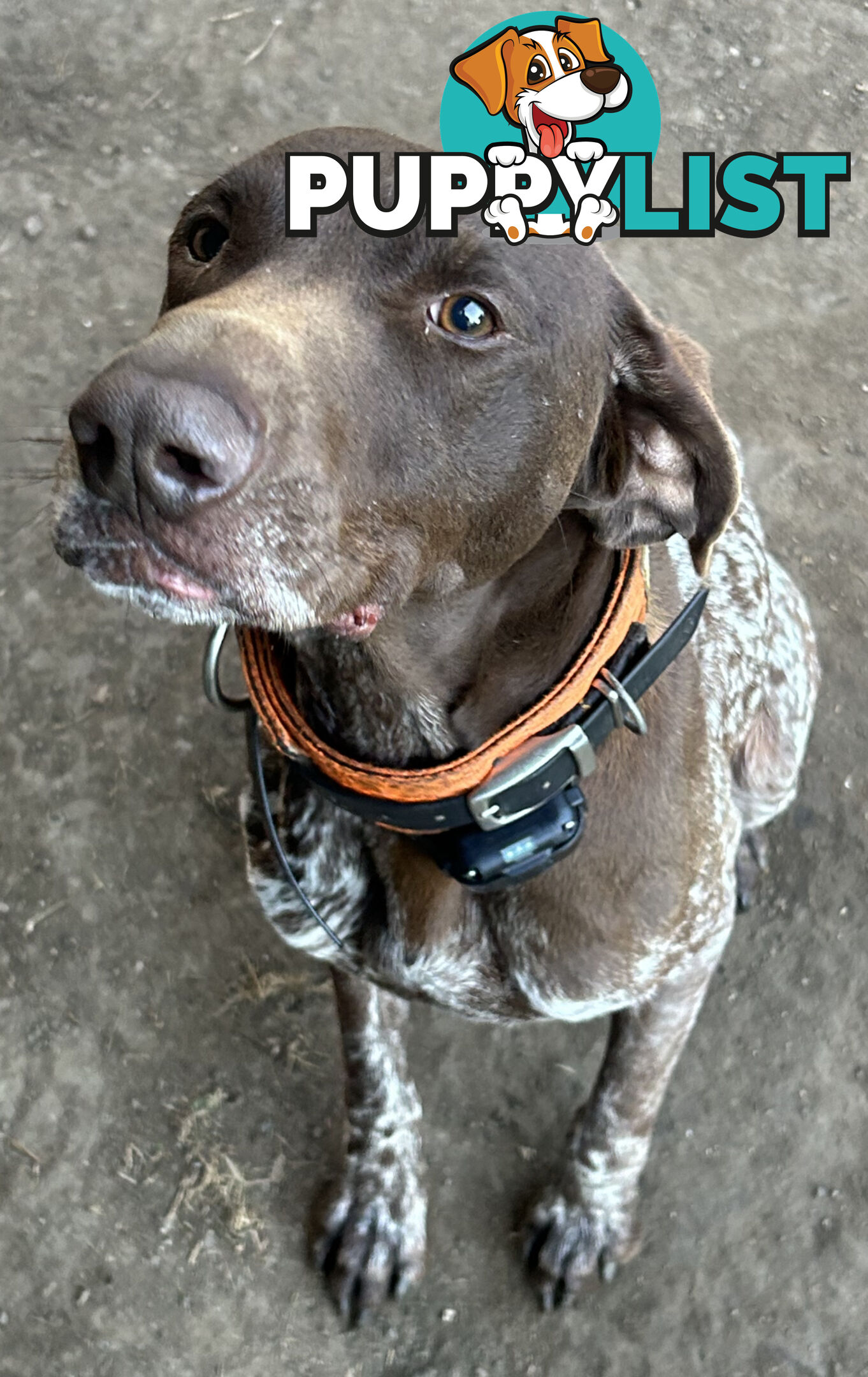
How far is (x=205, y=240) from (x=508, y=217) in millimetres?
572

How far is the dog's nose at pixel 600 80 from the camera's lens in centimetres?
279

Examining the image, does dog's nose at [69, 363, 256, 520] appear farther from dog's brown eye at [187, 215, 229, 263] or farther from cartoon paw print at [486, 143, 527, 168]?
cartoon paw print at [486, 143, 527, 168]

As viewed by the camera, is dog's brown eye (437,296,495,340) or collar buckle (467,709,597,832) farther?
collar buckle (467,709,597,832)

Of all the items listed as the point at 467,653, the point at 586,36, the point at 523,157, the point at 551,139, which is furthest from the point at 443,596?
the point at 586,36

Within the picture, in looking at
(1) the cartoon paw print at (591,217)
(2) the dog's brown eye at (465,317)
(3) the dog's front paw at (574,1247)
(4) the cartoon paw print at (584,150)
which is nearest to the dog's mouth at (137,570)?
(2) the dog's brown eye at (465,317)

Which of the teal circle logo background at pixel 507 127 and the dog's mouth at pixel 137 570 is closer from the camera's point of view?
the dog's mouth at pixel 137 570

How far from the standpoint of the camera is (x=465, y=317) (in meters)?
1.93

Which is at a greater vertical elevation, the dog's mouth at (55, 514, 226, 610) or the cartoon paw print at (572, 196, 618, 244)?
the cartoon paw print at (572, 196, 618, 244)

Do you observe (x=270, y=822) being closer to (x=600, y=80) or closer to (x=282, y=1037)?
(x=282, y=1037)

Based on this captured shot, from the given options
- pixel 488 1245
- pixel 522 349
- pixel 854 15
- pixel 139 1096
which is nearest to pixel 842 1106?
pixel 488 1245

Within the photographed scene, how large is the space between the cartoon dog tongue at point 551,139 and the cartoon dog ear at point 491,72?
21 cm

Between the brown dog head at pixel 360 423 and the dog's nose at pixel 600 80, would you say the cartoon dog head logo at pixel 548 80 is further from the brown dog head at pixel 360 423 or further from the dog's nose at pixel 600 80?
the brown dog head at pixel 360 423

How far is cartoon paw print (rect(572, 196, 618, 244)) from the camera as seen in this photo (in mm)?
2117

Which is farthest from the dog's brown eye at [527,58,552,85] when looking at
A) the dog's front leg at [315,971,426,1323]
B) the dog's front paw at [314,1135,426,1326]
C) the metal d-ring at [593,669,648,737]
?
the dog's front paw at [314,1135,426,1326]
